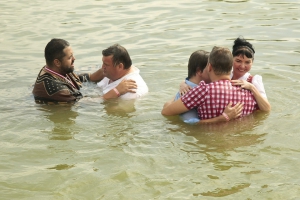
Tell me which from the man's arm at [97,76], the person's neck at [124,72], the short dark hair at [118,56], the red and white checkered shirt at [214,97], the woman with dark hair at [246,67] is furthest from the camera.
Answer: the man's arm at [97,76]

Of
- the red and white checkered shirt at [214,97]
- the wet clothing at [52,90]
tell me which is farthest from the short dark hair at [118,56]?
the red and white checkered shirt at [214,97]

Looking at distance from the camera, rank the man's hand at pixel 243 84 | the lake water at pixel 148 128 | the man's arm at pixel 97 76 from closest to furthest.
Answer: the lake water at pixel 148 128 < the man's hand at pixel 243 84 < the man's arm at pixel 97 76

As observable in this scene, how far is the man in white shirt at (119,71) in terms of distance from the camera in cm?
884

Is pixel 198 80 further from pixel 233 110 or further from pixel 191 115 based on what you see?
pixel 233 110

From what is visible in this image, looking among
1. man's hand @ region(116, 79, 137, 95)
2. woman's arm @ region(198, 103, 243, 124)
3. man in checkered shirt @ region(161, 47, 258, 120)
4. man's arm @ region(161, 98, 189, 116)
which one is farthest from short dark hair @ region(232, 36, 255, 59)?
man's hand @ region(116, 79, 137, 95)

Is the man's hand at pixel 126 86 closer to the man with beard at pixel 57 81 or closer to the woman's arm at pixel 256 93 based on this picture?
the man with beard at pixel 57 81

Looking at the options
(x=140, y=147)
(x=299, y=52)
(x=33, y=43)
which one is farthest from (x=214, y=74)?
(x=33, y=43)

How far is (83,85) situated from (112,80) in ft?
3.00

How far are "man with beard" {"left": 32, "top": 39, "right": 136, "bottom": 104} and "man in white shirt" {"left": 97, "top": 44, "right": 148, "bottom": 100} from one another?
0.41ft

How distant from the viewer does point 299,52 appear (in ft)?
36.0

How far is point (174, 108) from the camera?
7.37m

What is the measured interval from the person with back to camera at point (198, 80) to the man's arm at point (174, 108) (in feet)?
0.67

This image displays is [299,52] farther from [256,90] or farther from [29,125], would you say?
[29,125]

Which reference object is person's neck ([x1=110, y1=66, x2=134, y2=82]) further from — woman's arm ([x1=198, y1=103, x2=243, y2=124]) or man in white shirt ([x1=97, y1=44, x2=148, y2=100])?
woman's arm ([x1=198, y1=103, x2=243, y2=124])
